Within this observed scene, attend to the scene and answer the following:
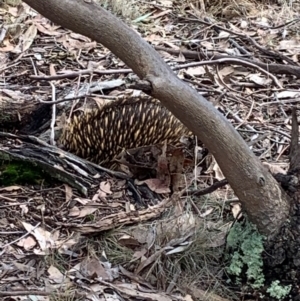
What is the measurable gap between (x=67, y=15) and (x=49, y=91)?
2047mm

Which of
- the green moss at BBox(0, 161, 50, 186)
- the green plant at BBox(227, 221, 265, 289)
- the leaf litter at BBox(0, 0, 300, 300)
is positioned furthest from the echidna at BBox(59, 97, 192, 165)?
the green plant at BBox(227, 221, 265, 289)

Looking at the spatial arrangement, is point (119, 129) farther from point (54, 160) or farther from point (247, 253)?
point (247, 253)

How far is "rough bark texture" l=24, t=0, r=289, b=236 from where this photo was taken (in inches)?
76.0

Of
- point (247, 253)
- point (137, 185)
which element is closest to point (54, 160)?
point (137, 185)

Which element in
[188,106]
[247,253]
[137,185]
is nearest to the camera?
[188,106]

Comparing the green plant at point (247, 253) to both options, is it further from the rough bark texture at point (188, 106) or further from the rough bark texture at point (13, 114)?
the rough bark texture at point (13, 114)

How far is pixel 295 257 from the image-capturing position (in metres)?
2.33

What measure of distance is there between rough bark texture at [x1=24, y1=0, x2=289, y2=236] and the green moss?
3.73 ft

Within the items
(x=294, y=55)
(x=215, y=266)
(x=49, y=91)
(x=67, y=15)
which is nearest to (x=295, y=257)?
(x=215, y=266)

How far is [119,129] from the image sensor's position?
354cm

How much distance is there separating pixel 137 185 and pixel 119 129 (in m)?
0.45

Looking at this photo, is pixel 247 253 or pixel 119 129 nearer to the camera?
pixel 247 253

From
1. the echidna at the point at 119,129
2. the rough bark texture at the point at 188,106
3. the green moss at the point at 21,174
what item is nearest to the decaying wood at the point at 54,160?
the green moss at the point at 21,174

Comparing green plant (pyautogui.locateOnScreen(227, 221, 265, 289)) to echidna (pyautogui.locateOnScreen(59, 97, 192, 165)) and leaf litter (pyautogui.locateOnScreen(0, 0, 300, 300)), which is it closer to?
leaf litter (pyautogui.locateOnScreen(0, 0, 300, 300))
